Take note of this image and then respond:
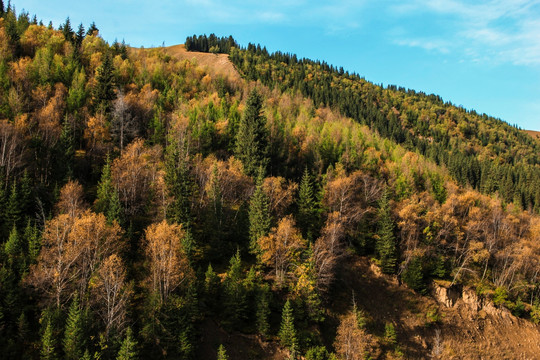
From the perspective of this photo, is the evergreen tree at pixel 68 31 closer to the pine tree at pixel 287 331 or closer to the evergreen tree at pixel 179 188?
the evergreen tree at pixel 179 188

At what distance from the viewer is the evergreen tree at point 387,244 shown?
59281mm

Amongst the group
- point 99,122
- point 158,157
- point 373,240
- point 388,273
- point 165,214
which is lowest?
point 388,273

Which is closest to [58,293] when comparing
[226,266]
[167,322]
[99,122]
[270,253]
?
[167,322]

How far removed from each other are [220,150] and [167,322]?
138ft

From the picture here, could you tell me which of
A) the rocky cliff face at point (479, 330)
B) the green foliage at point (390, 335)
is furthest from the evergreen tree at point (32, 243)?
the rocky cliff face at point (479, 330)

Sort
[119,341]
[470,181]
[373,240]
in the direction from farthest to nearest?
[470,181] → [373,240] → [119,341]

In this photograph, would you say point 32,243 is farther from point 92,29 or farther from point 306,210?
point 92,29

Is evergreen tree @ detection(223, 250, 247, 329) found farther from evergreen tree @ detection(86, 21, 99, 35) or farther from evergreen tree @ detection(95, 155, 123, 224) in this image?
evergreen tree @ detection(86, 21, 99, 35)

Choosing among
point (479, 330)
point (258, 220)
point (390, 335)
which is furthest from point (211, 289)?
point (479, 330)

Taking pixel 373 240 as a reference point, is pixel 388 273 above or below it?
below

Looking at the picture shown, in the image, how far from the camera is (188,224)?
48500 mm

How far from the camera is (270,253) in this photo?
154 feet

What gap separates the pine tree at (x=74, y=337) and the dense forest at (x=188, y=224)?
155 mm

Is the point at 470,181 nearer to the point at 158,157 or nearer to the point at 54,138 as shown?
the point at 158,157
